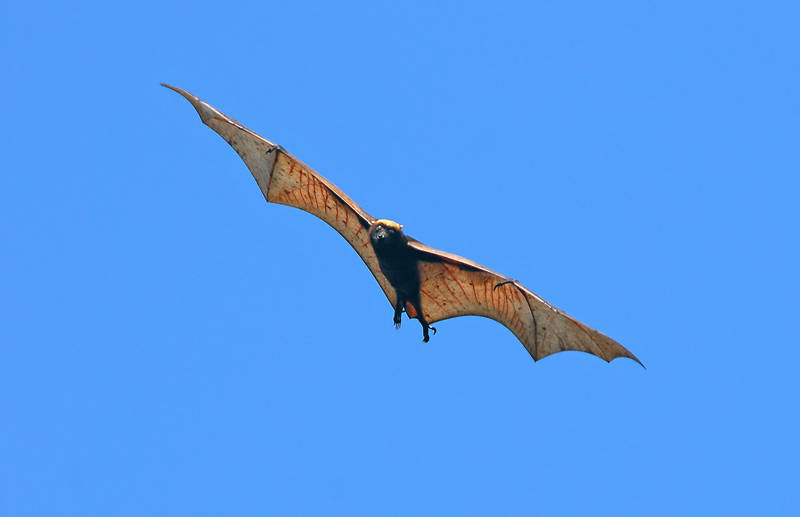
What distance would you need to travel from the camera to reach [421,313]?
24719 millimetres

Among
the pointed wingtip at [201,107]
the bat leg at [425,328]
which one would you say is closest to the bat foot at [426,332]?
the bat leg at [425,328]

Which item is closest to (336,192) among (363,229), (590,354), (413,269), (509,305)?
(363,229)

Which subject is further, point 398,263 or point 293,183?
point 293,183

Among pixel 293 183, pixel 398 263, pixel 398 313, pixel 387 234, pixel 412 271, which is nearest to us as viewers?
pixel 387 234

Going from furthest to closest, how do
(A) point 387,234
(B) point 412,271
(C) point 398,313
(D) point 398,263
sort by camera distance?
(C) point 398,313 < (B) point 412,271 < (D) point 398,263 < (A) point 387,234

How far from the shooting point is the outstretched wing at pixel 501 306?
22.0 m

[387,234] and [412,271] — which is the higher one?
[387,234]

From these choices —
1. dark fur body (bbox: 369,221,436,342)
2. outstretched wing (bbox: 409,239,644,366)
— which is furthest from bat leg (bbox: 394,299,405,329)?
outstretched wing (bbox: 409,239,644,366)

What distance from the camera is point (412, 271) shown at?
23922mm

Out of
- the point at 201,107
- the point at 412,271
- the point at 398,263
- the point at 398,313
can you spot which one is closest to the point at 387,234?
the point at 398,263

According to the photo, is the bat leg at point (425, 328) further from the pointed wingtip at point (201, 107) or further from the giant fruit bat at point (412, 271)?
the pointed wingtip at point (201, 107)

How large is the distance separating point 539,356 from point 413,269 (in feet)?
10.8

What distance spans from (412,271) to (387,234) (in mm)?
1411

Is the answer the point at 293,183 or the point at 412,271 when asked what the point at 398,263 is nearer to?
the point at 412,271
